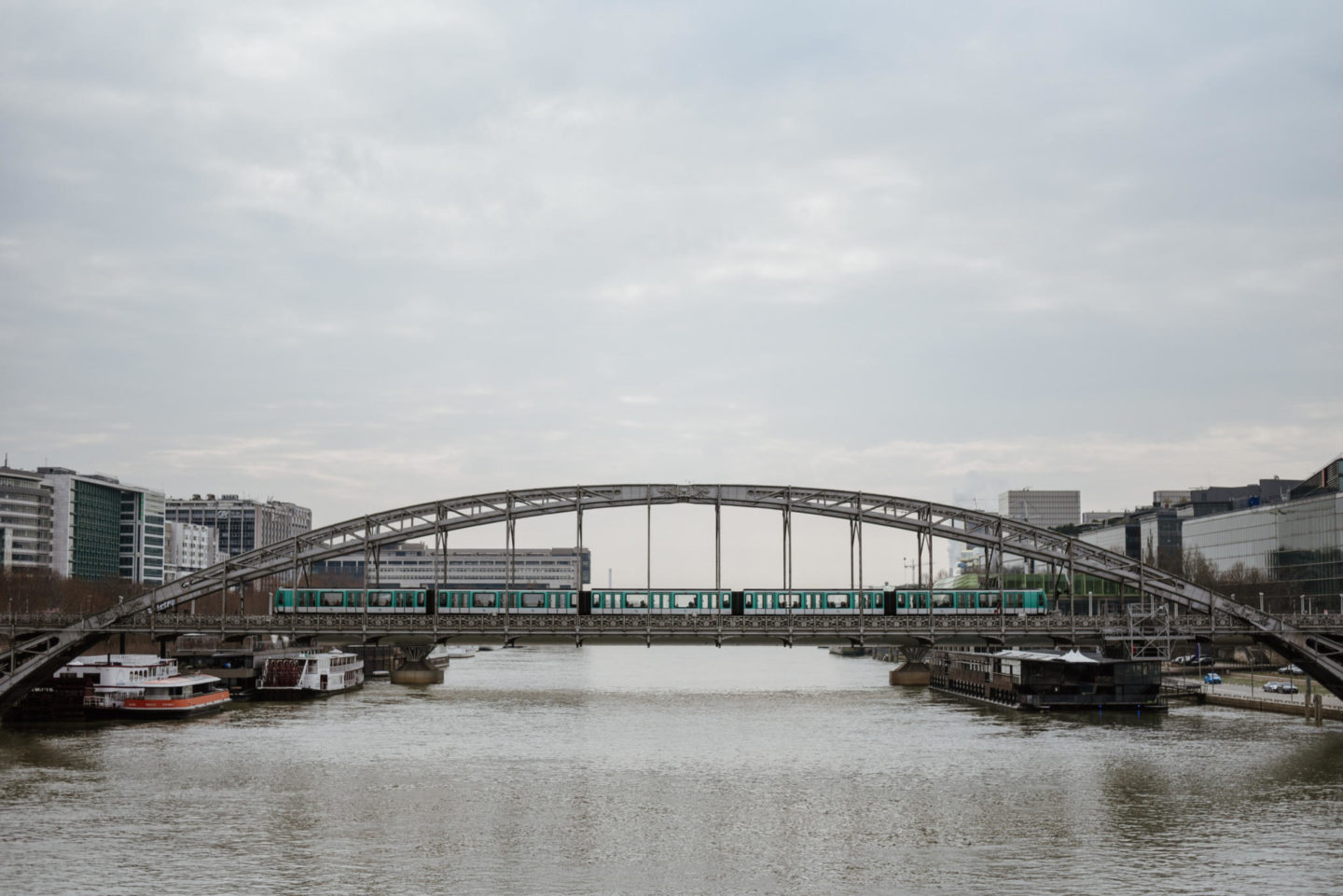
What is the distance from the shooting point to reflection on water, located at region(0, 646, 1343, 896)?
155 feet

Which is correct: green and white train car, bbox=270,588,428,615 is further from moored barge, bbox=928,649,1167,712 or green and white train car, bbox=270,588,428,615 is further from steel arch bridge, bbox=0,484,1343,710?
moored barge, bbox=928,649,1167,712

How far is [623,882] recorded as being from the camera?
46062mm

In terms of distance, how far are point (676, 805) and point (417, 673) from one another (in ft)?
270

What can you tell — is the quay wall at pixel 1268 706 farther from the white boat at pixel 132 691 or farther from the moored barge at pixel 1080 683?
the white boat at pixel 132 691

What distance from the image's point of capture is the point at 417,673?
13812 centimetres

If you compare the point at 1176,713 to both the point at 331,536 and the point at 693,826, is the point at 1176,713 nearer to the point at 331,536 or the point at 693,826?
the point at 693,826

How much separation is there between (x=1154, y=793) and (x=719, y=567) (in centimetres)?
4746

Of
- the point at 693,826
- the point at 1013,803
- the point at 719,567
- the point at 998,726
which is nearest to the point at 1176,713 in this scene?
the point at 998,726

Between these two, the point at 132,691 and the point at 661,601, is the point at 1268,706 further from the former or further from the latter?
the point at 132,691

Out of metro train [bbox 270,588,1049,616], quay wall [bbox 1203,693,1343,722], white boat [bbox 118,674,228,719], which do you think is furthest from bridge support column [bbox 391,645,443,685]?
quay wall [bbox 1203,693,1343,722]

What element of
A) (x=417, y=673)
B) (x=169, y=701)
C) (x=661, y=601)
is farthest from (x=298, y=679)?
(x=661, y=601)

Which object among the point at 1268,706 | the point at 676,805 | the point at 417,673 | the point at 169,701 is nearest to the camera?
the point at 676,805

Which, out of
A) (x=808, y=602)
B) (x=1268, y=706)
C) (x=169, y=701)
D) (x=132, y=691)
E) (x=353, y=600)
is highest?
(x=353, y=600)

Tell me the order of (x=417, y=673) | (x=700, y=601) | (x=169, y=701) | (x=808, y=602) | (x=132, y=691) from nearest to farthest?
(x=169, y=701)
(x=132, y=691)
(x=808, y=602)
(x=700, y=601)
(x=417, y=673)
